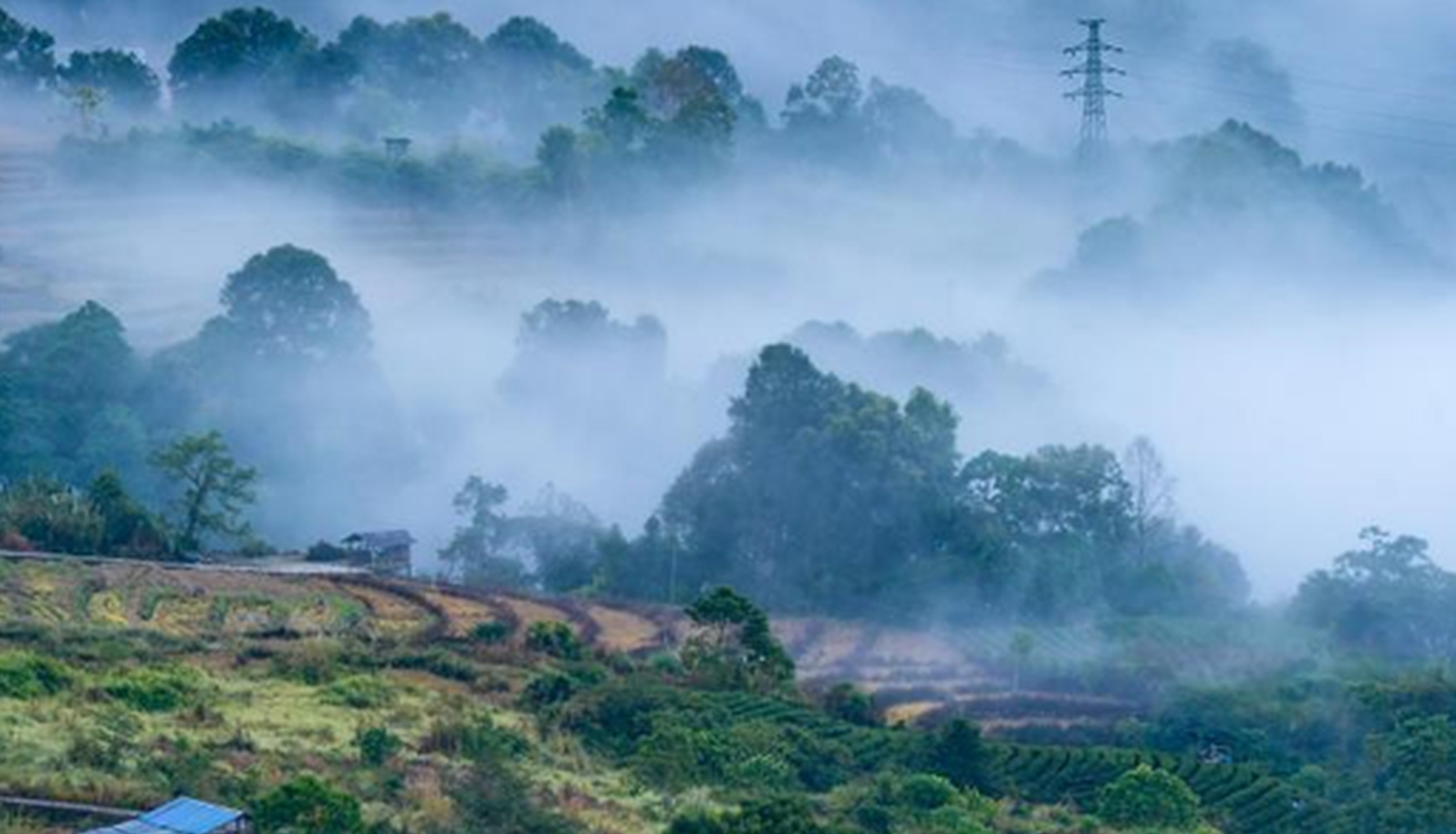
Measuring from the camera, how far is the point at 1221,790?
155 ft

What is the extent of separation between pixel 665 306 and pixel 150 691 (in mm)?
52749

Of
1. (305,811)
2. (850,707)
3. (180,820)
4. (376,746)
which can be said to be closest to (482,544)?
(850,707)

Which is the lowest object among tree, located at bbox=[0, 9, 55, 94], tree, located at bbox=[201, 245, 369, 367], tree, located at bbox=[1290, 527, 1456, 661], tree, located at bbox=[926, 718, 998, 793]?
tree, located at bbox=[926, 718, 998, 793]

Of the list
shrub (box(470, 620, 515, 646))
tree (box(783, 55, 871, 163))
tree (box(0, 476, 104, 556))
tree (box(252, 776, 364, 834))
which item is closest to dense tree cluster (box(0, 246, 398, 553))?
tree (box(0, 476, 104, 556))

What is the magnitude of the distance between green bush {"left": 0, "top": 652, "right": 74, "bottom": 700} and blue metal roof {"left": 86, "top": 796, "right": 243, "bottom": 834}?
26.3 ft

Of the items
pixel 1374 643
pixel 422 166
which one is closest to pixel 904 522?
pixel 1374 643

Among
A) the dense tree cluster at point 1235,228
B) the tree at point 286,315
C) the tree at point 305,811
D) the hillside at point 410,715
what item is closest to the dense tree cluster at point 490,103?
the dense tree cluster at point 1235,228

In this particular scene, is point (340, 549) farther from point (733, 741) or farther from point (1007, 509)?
point (733, 741)

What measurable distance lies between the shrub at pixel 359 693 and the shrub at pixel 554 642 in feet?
24.3

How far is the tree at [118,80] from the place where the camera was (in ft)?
330

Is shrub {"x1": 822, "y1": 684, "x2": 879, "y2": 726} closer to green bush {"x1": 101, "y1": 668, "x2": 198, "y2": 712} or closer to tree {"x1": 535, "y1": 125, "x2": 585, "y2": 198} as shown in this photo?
green bush {"x1": 101, "y1": 668, "x2": 198, "y2": 712}

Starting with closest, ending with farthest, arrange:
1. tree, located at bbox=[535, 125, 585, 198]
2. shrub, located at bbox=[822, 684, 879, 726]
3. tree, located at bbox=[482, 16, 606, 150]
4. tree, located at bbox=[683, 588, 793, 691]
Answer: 1. shrub, located at bbox=[822, 684, 879, 726]
2. tree, located at bbox=[683, 588, 793, 691]
3. tree, located at bbox=[535, 125, 585, 198]
4. tree, located at bbox=[482, 16, 606, 150]

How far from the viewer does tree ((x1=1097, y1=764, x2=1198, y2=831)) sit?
43594 millimetres

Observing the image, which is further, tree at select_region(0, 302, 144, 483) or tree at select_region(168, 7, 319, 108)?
tree at select_region(168, 7, 319, 108)
